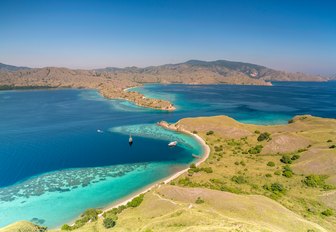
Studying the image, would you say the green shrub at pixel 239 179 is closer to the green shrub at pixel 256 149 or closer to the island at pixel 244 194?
the island at pixel 244 194

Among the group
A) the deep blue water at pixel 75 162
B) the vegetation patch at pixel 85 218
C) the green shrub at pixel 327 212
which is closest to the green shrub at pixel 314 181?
the green shrub at pixel 327 212

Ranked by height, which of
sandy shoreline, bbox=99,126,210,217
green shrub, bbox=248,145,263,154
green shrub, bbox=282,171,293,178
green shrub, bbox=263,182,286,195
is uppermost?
green shrub, bbox=248,145,263,154

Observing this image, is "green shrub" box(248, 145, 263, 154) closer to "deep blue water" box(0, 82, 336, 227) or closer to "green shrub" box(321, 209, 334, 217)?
"deep blue water" box(0, 82, 336, 227)

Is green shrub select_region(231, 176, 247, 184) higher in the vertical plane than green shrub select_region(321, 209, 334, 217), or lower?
higher

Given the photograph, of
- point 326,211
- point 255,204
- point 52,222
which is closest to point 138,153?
point 52,222

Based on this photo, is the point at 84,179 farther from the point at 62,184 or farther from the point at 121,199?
the point at 121,199

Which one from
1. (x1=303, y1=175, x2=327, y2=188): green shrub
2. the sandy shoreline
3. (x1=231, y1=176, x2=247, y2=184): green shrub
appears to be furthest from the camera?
(x1=231, y1=176, x2=247, y2=184): green shrub

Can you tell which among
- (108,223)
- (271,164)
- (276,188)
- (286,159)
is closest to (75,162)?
(108,223)

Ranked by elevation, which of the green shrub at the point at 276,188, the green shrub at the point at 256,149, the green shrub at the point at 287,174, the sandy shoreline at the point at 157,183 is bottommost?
the sandy shoreline at the point at 157,183

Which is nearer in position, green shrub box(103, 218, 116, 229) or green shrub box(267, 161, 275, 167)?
green shrub box(103, 218, 116, 229)

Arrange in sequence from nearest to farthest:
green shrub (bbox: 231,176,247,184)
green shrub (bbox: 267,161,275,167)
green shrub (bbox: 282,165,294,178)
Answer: green shrub (bbox: 231,176,247,184) → green shrub (bbox: 282,165,294,178) → green shrub (bbox: 267,161,275,167)

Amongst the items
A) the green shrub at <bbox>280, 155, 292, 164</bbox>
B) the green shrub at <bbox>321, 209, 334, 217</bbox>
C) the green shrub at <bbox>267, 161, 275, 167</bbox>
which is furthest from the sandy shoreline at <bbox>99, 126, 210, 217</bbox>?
the green shrub at <bbox>321, 209, 334, 217</bbox>
